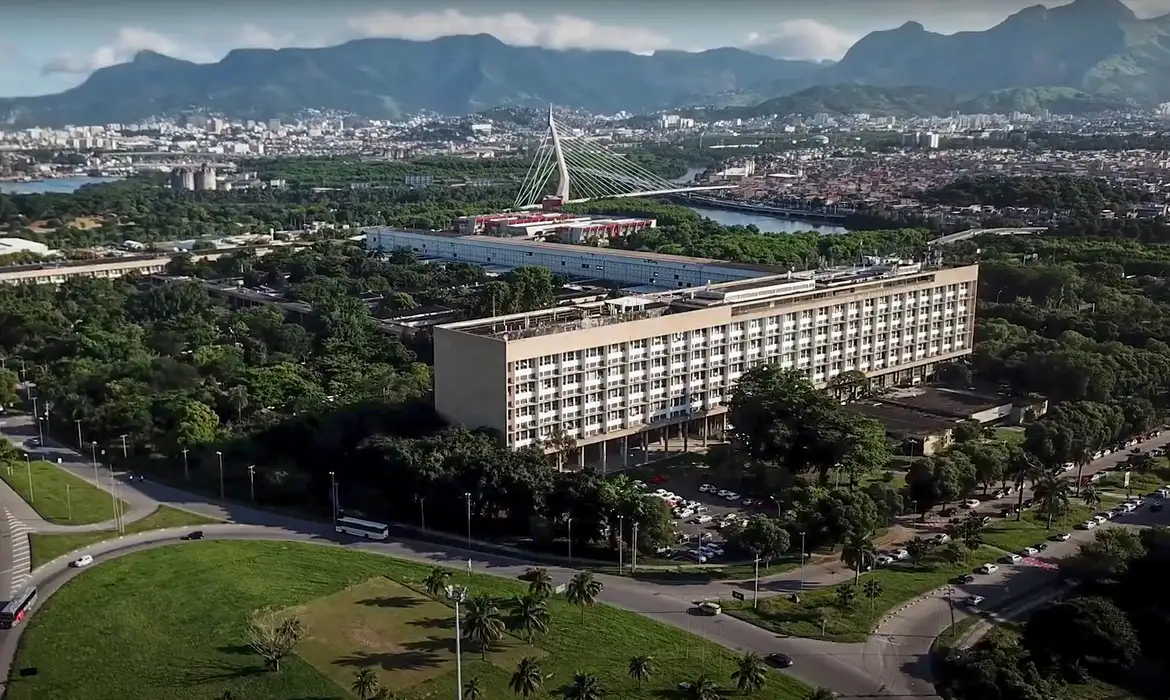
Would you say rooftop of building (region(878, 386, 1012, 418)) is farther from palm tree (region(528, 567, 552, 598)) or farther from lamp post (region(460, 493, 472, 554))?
palm tree (region(528, 567, 552, 598))

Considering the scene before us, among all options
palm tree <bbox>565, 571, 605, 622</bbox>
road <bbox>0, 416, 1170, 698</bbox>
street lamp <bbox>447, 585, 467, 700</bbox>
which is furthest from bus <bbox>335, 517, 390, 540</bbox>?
palm tree <bbox>565, 571, 605, 622</bbox>

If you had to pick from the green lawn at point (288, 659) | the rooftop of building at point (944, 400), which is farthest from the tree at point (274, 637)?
the rooftop of building at point (944, 400)

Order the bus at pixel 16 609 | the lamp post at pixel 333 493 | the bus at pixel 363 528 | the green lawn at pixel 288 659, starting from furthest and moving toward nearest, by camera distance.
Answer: the lamp post at pixel 333 493 < the bus at pixel 363 528 < the bus at pixel 16 609 < the green lawn at pixel 288 659

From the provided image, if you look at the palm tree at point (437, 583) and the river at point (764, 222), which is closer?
the palm tree at point (437, 583)

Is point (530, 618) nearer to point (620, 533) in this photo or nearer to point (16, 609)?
point (620, 533)

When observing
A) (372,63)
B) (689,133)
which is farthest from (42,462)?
(372,63)

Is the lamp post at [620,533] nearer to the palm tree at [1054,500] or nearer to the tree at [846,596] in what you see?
the tree at [846,596]

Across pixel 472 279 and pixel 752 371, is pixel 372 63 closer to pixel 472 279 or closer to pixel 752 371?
pixel 472 279
